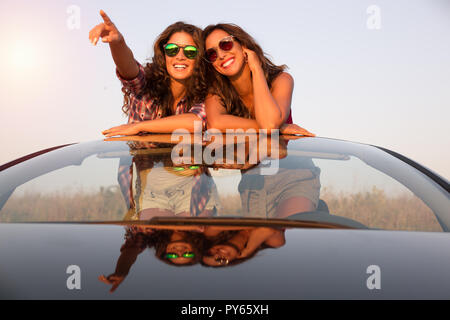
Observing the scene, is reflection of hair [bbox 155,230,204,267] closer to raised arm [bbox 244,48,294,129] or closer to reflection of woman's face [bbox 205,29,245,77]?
raised arm [bbox 244,48,294,129]

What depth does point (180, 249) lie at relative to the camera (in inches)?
59.2

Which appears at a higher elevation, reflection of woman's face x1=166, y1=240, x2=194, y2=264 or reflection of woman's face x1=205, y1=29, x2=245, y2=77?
reflection of woman's face x1=205, y1=29, x2=245, y2=77

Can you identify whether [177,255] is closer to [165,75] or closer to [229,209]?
[229,209]

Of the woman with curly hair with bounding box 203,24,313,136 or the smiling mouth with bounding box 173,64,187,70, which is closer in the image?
the woman with curly hair with bounding box 203,24,313,136

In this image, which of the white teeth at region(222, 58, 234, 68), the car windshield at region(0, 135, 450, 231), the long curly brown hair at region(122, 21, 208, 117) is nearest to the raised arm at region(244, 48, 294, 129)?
the white teeth at region(222, 58, 234, 68)

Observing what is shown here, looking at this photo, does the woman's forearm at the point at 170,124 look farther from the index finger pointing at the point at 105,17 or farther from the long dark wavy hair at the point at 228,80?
the index finger pointing at the point at 105,17

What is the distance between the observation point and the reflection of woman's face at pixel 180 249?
142 cm

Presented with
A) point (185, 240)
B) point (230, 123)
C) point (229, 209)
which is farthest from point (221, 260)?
point (230, 123)

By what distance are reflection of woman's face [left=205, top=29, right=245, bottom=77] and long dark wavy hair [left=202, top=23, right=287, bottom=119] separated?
5 centimetres

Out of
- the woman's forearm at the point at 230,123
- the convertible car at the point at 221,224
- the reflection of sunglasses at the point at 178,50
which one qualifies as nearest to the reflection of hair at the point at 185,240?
the convertible car at the point at 221,224

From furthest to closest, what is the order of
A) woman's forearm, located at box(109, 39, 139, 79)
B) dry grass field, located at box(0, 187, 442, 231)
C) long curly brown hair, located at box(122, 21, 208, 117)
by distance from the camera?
1. long curly brown hair, located at box(122, 21, 208, 117)
2. woman's forearm, located at box(109, 39, 139, 79)
3. dry grass field, located at box(0, 187, 442, 231)

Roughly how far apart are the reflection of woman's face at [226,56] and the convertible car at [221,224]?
1.12m

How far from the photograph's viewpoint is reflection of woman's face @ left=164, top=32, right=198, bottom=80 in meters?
3.68
